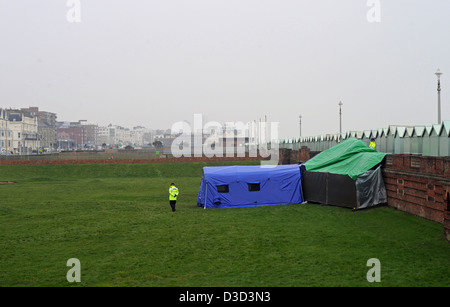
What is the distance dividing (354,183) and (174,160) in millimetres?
45014

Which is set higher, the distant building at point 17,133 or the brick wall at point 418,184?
the distant building at point 17,133

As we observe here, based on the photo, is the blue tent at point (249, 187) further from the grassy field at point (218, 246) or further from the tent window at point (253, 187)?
the grassy field at point (218, 246)

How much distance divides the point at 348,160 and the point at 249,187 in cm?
542

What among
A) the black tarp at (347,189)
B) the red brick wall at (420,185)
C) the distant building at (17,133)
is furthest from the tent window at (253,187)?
the distant building at (17,133)

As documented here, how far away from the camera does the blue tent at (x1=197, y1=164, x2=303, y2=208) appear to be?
23516 mm

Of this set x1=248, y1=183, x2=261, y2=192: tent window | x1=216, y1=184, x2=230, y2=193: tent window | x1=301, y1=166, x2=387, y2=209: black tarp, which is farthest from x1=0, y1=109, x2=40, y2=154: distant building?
x1=301, y1=166, x2=387, y2=209: black tarp

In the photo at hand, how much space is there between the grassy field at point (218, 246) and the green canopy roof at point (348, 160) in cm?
209

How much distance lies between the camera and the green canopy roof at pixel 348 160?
2173 centimetres

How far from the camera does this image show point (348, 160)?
76.2 ft

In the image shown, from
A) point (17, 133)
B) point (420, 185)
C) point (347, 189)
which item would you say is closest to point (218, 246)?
point (420, 185)

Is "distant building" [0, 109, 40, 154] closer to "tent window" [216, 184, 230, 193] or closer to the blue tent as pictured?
the blue tent

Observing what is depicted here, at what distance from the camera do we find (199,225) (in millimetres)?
17859
